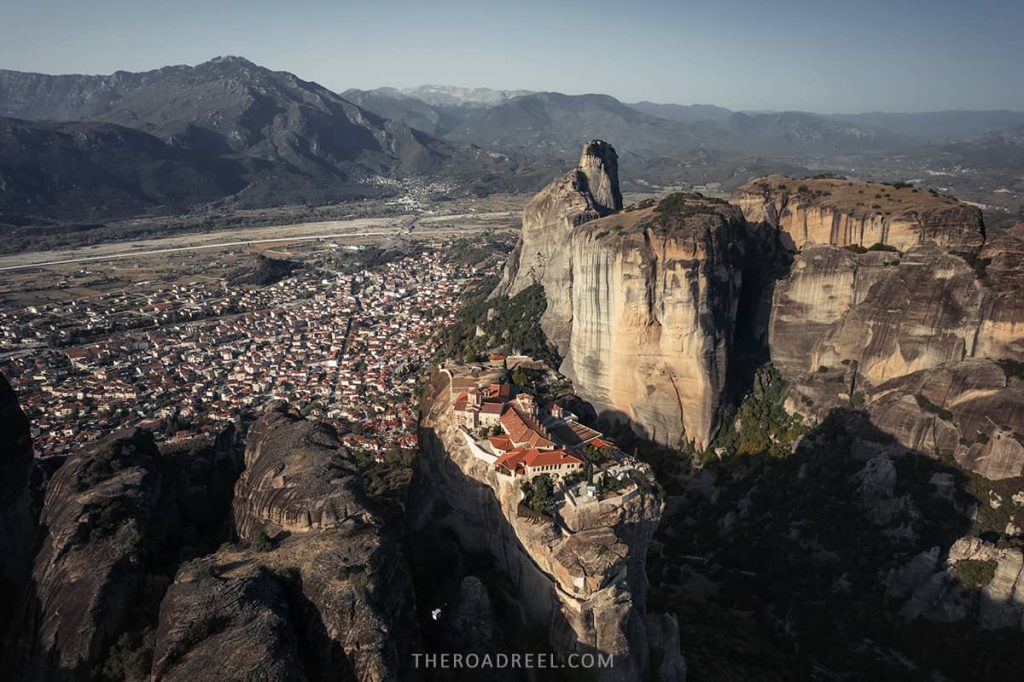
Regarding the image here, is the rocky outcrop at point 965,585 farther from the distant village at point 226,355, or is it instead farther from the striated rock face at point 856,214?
the distant village at point 226,355

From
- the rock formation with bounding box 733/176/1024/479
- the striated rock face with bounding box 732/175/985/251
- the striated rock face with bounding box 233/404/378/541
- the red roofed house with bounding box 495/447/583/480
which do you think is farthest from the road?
the red roofed house with bounding box 495/447/583/480

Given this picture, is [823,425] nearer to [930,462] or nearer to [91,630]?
[930,462]

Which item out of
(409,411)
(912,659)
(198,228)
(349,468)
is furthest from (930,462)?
(198,228)

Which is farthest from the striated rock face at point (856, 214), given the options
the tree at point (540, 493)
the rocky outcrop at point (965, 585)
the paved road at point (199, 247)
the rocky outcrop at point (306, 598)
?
the paved road at point (199, 247)

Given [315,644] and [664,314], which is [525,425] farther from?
[664,314]

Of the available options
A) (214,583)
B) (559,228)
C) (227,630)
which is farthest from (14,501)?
(559,228)

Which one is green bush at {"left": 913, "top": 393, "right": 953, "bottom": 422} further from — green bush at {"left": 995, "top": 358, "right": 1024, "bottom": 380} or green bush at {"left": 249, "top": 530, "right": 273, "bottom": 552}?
green bush at {"left": 249, "top": 530, "right": 273, "bottom": 552}
